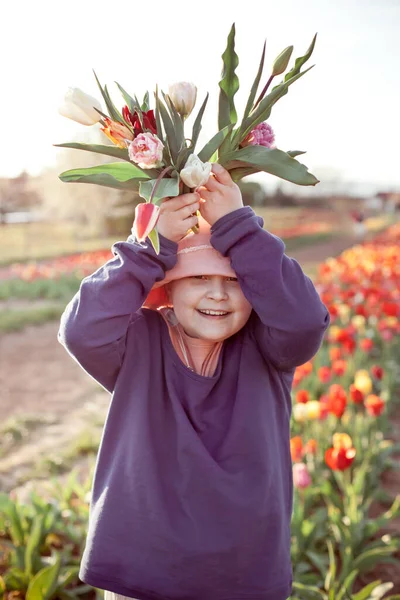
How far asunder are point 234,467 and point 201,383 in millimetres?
209

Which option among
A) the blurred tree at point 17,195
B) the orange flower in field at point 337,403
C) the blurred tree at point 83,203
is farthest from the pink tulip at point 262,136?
the blurred tree at point 17,195

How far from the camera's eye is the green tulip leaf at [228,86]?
147cm

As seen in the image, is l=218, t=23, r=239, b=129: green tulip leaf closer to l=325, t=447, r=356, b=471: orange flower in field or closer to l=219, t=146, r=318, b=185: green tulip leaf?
l=219, t=146, r=318, b=185: green tulip leaf

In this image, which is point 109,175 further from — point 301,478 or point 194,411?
point 301,478

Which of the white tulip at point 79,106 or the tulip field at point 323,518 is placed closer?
the white tulip at point 79,106

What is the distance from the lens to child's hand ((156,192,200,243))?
146cm

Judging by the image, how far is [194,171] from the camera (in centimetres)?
132

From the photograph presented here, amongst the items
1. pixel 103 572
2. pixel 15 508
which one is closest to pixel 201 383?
pixel 103 572

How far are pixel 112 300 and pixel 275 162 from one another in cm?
47

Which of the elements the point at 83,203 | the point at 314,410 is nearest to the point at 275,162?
the point at 314,410

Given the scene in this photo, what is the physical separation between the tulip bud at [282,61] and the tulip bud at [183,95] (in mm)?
191

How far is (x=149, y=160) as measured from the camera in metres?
1.33

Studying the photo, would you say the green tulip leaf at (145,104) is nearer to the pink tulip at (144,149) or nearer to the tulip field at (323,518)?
the pink tulip at (144,149)

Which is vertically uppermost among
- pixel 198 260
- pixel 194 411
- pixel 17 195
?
pixel 198 260
